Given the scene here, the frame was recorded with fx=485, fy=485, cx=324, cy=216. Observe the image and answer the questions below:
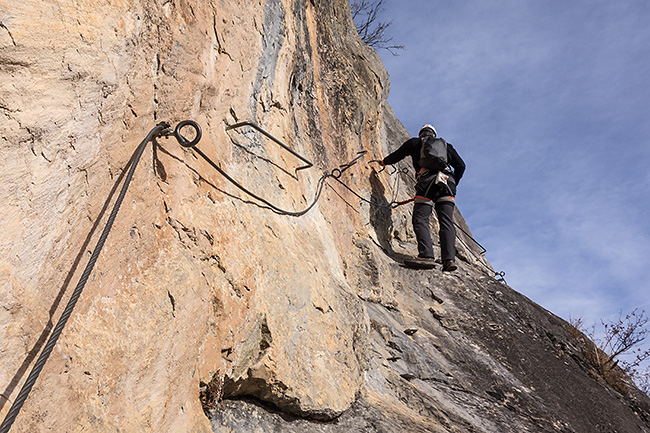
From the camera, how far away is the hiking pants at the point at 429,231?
264 inches

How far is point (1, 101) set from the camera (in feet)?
5.42

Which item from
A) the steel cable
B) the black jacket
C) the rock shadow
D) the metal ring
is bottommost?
the steel cable

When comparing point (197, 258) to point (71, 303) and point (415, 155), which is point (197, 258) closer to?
point (71, 303)

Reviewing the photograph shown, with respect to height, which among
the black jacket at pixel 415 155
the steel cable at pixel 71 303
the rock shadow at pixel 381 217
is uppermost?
the black jacket at pixel 415 155

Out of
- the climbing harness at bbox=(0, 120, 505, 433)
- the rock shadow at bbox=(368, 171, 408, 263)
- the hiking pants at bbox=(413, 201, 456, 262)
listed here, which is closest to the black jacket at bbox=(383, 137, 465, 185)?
the rock shadow at bbox=(368, 171, 408, 263)

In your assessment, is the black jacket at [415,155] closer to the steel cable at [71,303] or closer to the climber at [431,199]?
the climber at [431,199]

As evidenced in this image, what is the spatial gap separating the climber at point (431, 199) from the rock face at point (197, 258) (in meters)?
1.31

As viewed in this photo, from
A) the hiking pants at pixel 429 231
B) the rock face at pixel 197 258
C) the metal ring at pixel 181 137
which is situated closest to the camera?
the rock face at pixel 197 258

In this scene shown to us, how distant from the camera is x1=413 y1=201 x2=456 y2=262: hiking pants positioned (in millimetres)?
6711

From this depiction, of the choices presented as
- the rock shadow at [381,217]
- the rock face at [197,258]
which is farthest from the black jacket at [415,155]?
the rock face at [197,258]

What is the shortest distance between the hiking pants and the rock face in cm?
131

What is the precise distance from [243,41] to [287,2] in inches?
50.5

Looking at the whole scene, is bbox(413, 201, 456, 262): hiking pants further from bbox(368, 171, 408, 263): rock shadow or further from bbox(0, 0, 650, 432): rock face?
bbox(0, 0, 650, 432): rock face

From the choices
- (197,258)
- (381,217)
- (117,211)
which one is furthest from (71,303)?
(381,217)
